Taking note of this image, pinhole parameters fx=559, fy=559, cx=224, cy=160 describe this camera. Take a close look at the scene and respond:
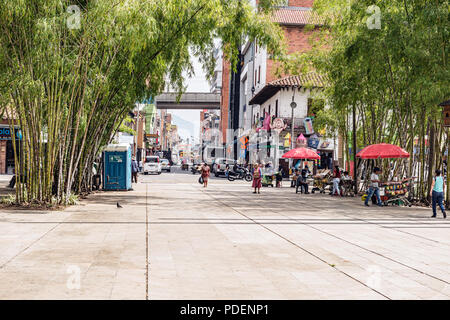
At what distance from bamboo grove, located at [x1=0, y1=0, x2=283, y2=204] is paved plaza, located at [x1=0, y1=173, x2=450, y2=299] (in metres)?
2.37

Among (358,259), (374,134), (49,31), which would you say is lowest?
(358,259)

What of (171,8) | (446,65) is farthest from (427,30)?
(171,8)

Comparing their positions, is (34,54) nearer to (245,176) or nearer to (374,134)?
(374,134)

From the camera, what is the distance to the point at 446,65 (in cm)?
1842

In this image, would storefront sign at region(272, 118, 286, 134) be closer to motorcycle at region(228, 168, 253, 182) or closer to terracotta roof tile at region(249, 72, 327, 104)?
terracotta roof tile at region(249, 72, 327, 104)

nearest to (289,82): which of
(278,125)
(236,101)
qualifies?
(278,125)

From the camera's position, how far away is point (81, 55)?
15.5 m

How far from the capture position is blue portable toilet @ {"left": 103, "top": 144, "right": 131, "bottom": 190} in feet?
86.8

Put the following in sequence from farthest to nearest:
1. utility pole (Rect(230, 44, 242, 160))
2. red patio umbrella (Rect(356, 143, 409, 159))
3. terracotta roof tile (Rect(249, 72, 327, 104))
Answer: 1. utility pole (Rect(230, 44, 242, 160))
2. terracotta roof tile (Rect(249, 72, 327, 104))
3. red patio umbrella (Rect(356, 143, 409, 159))

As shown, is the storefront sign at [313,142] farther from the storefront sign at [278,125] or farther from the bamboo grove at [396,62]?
the bamboo grove at [396,62]

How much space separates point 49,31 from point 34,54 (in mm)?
1001

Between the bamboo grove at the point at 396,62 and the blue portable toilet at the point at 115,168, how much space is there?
9798mm

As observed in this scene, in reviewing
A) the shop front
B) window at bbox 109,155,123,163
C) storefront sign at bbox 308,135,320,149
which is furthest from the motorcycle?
window at bbox 109,155,123,163

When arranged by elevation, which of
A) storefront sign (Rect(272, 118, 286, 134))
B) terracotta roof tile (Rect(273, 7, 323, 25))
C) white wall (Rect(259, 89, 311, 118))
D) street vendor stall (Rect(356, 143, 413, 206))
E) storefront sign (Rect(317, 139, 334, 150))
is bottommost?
street vendor stall (Rect(356, 143, 413, 206))
